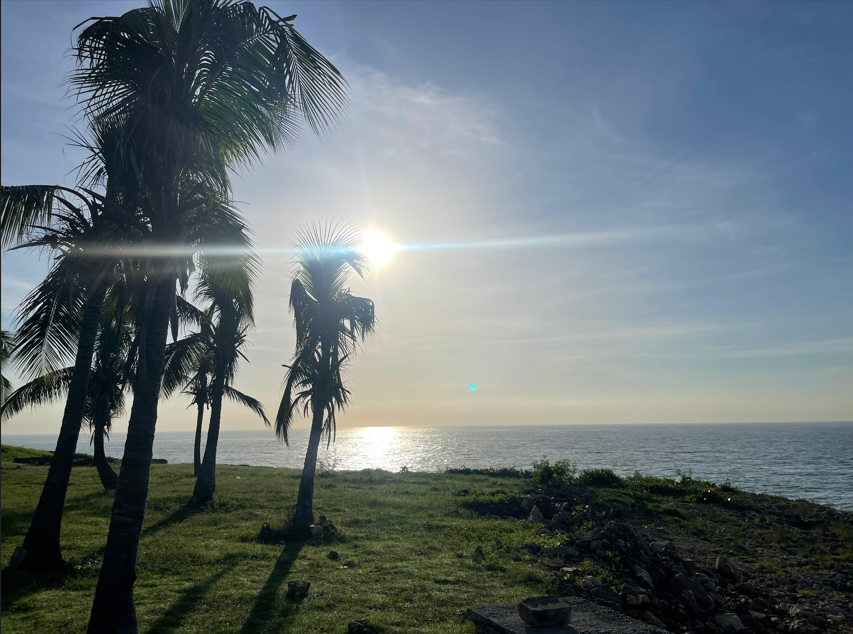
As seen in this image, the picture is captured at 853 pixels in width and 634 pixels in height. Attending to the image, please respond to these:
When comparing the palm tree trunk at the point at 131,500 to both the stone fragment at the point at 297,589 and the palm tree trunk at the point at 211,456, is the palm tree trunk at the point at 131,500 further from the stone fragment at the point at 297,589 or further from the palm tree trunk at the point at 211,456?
the palm tree trunk at the point at 211,456

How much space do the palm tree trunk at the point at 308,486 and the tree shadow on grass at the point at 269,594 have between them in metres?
1.74

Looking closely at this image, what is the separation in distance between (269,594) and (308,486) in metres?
6.14

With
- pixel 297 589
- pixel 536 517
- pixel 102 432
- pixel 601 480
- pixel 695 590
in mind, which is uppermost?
pixel 102 432

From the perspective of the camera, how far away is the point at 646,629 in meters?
8.70

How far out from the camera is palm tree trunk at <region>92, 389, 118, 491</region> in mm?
21734

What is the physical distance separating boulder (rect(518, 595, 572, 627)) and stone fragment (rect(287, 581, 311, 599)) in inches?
179

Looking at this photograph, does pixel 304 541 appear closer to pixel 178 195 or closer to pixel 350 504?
pixel 350 504

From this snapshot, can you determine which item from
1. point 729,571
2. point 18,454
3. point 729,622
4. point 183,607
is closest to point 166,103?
point 183,607

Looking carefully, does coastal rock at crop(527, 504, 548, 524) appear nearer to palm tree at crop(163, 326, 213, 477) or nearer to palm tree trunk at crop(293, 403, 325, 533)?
palm tree trunk at crop(293, 403, 325, 533)

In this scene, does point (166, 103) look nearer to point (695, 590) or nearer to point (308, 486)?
point (308, 486)

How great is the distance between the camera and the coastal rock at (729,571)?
49.1 feet

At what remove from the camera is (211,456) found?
20938mm

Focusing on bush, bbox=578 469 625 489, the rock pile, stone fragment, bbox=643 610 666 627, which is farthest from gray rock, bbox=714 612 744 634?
bush, bbox=578 469 625 489

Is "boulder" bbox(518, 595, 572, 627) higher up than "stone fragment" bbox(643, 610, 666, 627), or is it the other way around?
"boulder" bbox(518, 595, 572, 627)
